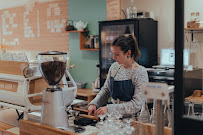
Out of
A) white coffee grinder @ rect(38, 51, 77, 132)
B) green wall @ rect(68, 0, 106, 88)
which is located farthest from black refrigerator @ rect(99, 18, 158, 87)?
white coffee grinder @ rect(38, 51, 77, 132)

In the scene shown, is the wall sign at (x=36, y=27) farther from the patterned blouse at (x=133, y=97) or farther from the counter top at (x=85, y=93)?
the patterned blouse at (x=133, y=97)

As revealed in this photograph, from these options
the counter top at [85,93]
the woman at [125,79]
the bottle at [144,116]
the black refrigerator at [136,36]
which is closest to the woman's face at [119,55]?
the woman at [125,79]

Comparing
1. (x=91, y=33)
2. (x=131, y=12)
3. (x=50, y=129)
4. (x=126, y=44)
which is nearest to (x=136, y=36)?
(x=131, y=12)

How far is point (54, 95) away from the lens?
2064 mm

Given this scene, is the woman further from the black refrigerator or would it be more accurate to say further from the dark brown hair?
the black refrigerator

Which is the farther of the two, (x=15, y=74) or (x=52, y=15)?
(x=52, y=15)

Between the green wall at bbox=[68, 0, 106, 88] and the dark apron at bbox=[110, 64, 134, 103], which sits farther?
the green wall at bbox=[68, 0, 106, 88]

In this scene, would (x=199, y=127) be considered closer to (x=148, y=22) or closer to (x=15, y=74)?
(x=15, y=74)

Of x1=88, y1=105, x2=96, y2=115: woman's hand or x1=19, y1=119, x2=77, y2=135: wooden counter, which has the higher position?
x1=88, y1=105, x2=96, y2=115: woman's hand

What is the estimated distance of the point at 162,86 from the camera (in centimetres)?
116

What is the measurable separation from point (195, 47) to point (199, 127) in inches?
143

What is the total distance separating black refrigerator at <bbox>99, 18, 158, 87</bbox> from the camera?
465 centimetres

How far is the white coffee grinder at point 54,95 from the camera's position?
206 centimetres

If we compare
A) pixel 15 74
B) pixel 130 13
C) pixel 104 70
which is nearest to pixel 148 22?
pixel 130 13
